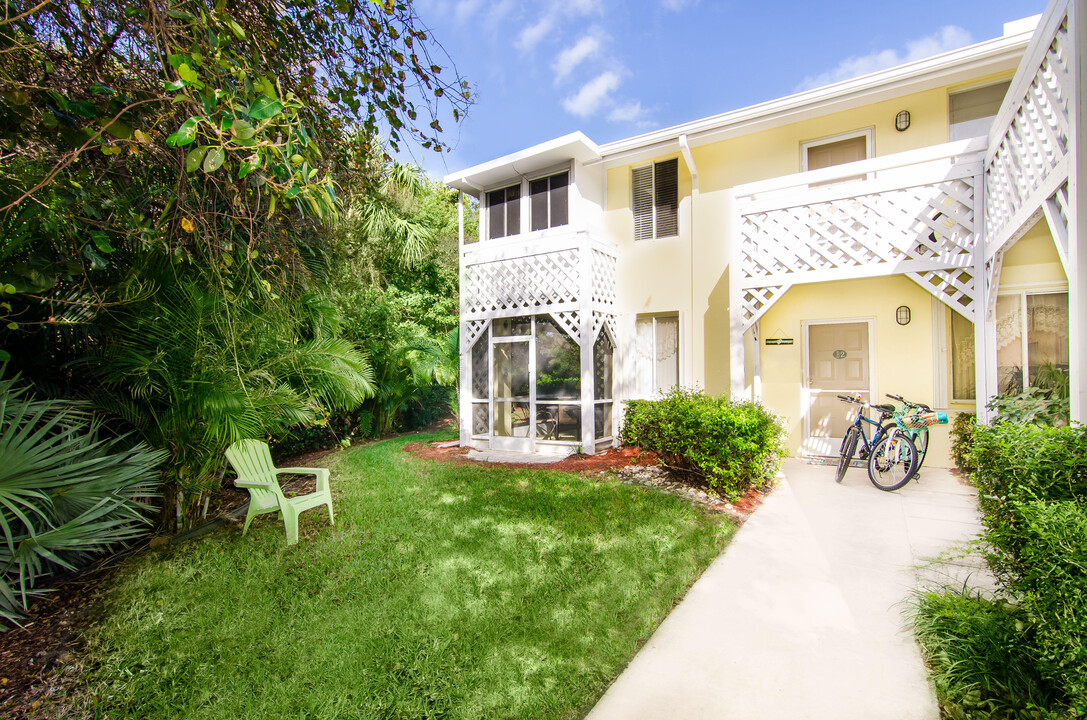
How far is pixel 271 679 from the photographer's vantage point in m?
2.83

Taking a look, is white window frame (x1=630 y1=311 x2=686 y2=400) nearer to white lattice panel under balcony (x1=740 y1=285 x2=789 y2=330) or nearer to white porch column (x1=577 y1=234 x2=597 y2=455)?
white porch column (x1=577 y1=234 x2=597 y2=455)

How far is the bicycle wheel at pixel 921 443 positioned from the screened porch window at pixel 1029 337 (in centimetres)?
136

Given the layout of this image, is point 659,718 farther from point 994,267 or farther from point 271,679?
point 994,267

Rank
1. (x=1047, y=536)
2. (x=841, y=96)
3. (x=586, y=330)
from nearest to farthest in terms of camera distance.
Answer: (x=1047, y=536)
(x=841, y=96)
(x=586, y=330)

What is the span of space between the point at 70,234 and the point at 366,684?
11.2 ft

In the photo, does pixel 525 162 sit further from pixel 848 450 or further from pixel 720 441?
pixel 848 450

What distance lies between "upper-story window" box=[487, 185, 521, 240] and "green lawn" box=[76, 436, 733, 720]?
660cm

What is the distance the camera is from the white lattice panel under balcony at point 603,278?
920 cm

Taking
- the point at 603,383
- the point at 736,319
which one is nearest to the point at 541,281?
the point at 603,383

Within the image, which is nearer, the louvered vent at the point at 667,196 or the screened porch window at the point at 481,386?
the louvered vent at the point at 667,196

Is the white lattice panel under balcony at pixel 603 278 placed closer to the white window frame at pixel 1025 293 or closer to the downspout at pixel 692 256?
the downspout at pixel 692 256

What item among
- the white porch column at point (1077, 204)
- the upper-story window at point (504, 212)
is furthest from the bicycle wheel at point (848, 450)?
the upper-story window at point (504, 212)

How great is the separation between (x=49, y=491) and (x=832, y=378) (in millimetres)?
9300

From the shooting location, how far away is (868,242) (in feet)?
22.5
